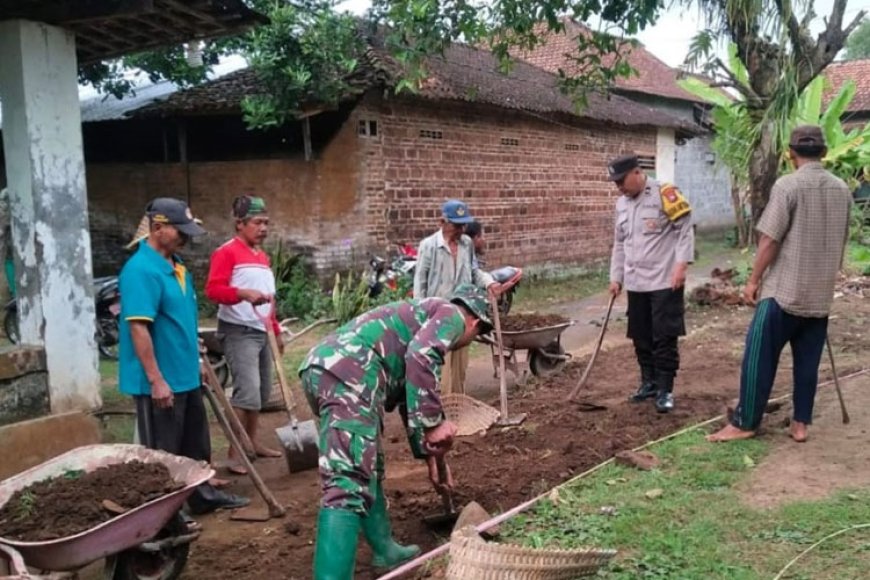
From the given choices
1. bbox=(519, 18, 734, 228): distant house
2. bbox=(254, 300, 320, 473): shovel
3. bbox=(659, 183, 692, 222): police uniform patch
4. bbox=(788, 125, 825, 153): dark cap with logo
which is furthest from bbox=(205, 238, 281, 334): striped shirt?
bbox=(519, 18, 734, 228): distant house

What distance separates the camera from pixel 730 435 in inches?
207

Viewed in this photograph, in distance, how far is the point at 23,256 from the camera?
18.8ft

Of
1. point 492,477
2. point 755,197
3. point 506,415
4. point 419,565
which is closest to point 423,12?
point 506,415

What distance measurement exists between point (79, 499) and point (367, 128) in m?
9.14

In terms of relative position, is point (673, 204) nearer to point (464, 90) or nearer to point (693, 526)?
point (693, 526)

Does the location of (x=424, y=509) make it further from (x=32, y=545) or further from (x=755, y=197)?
(x=755, y=197)

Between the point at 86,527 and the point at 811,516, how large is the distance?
3.38 m

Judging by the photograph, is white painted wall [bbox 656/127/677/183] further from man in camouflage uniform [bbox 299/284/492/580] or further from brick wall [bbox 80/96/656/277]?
man in camouflage uniform [bbox 299/284/492/580]

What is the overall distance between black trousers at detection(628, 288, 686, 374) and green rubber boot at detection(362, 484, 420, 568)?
9.65ft

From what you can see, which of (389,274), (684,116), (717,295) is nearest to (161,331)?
(389,274)

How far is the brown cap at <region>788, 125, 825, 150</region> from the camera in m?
4.98

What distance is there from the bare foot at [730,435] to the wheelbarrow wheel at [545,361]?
2804mm

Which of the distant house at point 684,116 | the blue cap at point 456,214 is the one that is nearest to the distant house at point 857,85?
the distant house at point 684,116

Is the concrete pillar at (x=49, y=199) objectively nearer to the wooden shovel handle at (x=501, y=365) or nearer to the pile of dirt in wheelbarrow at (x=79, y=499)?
the pile of dirt in wheelbarrow at (x=79, y=499)
